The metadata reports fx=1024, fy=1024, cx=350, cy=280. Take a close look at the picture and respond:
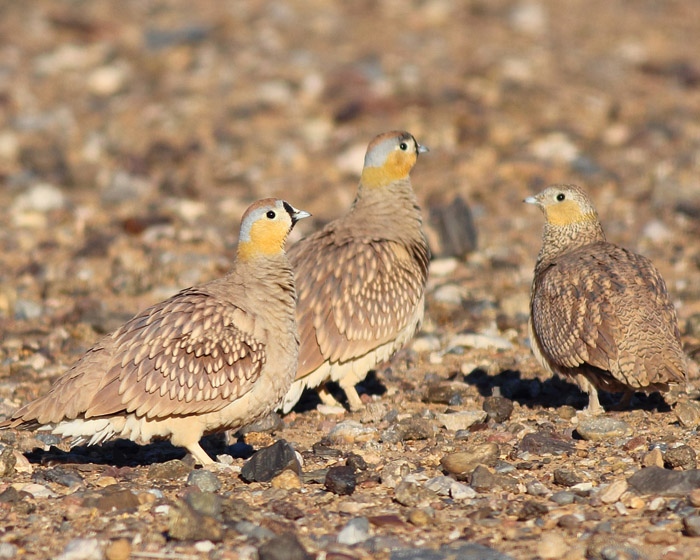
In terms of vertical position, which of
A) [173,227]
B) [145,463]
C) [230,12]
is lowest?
[145,463]

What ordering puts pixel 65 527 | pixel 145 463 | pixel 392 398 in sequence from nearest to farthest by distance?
pixel 65 527, pixel 145 463, pixel 392 398

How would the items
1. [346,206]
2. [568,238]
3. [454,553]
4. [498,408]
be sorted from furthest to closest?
[346,206], [568,238], [498,408], [454,553]

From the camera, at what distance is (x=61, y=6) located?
19.9 metres

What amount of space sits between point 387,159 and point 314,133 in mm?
6661

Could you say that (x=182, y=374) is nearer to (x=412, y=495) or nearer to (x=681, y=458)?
(x=412, y=495)

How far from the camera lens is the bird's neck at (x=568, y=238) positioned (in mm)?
7742

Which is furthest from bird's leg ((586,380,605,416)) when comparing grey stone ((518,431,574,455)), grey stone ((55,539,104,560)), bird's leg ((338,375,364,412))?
grey stone ((55,539,104,560))

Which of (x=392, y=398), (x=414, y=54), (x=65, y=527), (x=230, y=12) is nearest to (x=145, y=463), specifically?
(x=65, y=527)

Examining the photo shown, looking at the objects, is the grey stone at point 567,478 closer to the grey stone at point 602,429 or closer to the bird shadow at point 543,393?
the grey stone at point 602,429

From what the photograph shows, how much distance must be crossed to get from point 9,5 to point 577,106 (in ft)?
37.8

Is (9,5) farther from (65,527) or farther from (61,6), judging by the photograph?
(65,527)

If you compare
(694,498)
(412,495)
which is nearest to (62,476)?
(412,495)

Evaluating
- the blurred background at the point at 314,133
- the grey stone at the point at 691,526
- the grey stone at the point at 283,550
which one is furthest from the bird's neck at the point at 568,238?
the grey stone at the point at 283,550

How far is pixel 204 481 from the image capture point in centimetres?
585
